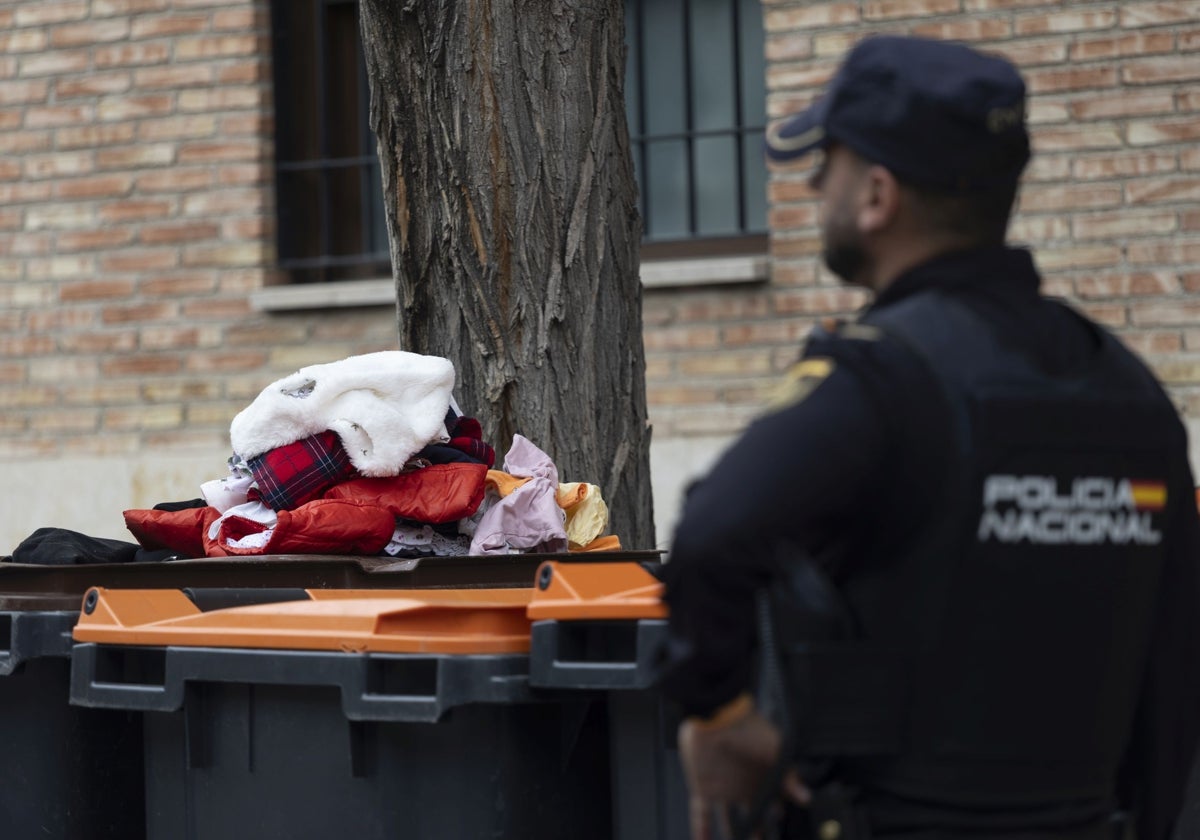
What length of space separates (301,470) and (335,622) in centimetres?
97

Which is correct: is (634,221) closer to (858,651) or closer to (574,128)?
(574,128)

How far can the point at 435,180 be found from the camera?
14.5ft

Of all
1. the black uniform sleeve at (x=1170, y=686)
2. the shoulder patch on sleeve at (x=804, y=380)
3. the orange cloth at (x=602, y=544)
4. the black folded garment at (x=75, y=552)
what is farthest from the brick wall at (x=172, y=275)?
the shoulder patch on sleeve at (x=804, y=380)

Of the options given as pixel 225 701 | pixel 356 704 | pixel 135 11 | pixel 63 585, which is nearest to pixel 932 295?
pixel 356 704

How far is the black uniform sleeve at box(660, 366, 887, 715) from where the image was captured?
1.73 metres

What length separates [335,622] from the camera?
8.89ft

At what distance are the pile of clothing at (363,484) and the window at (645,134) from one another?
3.57 metres

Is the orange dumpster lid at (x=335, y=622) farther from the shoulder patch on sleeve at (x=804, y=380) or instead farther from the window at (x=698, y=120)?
the window at (x=698, y=120)

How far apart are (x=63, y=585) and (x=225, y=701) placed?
64 cm

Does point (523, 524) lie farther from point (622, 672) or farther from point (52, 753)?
point (622, 672)

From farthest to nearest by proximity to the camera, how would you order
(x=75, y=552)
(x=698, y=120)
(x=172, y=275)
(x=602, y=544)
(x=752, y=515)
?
(x=172, y=275) → (x=698, y=120) → (x=602, y=544) → (x=75, y=552) → (x=752, y=515)

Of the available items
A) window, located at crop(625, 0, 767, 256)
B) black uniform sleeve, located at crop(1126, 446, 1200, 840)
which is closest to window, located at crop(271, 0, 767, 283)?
window, located at crop(625, 0, 767, 256)

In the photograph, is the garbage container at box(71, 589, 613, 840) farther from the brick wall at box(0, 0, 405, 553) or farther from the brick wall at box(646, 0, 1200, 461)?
the brick wall at box(0, 0, 405, 553)

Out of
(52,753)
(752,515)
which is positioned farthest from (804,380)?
(52,753)
